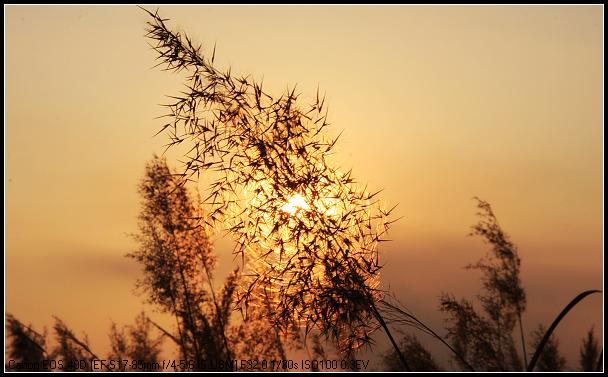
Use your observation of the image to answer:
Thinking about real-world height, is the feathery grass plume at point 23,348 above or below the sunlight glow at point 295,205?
below

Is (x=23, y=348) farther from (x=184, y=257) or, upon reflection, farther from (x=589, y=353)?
(x=589, y=353)

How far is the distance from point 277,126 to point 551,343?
595 centimetres

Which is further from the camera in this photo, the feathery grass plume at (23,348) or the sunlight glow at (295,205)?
the feathery grass plume at (23,348)

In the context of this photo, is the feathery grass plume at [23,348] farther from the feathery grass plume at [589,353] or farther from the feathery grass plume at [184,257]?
the feathery grass plume at [589,353]

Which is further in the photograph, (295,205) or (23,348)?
(23,348)

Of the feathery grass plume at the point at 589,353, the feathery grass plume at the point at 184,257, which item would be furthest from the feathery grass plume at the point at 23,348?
the feathery grass plume at the point at 589,353

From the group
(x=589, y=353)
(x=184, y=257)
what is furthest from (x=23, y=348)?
(x=589, y=353)

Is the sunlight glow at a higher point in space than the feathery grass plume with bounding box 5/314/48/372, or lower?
higher

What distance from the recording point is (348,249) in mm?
4812

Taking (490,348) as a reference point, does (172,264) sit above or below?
above

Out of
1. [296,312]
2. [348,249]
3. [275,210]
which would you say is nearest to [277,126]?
[275,210]

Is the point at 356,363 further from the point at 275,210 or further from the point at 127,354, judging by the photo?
the point at 127,354

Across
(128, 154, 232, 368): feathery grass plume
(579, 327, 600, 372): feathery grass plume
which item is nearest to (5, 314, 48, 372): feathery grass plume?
(128, 154, 232, 368): feathery grass plume

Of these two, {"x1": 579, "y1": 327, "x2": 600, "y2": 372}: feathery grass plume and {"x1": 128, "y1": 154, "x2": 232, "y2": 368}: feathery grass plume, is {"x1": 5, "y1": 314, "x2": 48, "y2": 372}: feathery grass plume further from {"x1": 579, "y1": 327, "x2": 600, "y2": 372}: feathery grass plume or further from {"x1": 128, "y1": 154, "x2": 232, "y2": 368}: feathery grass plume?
{"x1": 579, "y1": 327, "x2": 600, "y2": 372}: feathery grass plume
